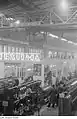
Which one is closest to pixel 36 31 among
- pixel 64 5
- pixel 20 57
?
pixel 64 5

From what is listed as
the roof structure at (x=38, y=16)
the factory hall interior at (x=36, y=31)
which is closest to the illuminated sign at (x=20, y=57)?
the factory hall interior at (x=36, y=31)

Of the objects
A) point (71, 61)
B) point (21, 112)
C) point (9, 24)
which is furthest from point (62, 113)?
point (71, 61)

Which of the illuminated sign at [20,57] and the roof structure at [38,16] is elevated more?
the roof structure at [38,16]

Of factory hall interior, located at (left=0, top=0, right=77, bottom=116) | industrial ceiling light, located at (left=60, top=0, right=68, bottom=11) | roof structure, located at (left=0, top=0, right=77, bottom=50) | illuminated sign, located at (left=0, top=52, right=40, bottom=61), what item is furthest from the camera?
illuminated sign, located at (left=0, top=52, right=40, bottom=61)

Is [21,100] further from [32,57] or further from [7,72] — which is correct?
[7,72]

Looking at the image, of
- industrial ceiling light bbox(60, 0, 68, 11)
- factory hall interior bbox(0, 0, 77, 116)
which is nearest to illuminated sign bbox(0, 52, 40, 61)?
factory hall interior bbox(0, 0, 77, 116)

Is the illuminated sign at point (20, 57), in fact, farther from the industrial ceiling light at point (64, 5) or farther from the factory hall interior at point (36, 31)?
the industrial ceiling light at point (64, 5)

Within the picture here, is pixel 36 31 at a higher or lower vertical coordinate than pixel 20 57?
higher

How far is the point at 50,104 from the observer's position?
6105 mm

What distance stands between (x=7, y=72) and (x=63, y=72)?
337cm

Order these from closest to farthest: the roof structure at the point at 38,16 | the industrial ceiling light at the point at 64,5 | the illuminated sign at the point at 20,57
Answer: the industrial ceiling light at the point at 64,5, the roof structure at the point at 38,16, the illuminated sign at the point at 20,57

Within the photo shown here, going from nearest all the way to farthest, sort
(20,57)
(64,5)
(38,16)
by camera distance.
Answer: (64,5), (38,16), (20,57)

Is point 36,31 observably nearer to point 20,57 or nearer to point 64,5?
point 64,5

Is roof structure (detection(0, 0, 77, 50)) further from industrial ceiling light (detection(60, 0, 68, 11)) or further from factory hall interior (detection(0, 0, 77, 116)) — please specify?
industrial ceiling light (detection(60, 0, 68, 11))
